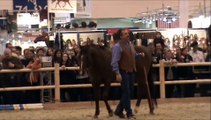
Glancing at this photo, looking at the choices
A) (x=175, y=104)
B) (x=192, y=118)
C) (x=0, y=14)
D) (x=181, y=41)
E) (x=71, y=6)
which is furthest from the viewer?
(x=0, y=14)

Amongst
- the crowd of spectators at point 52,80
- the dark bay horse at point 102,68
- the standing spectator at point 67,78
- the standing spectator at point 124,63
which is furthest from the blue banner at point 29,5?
the standing spectator at point 124,63

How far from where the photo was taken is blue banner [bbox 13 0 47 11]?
16.1 m

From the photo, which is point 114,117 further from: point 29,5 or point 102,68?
point 29,5

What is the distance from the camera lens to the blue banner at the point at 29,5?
16.1 m

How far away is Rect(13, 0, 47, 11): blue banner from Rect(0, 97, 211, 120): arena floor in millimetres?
5579

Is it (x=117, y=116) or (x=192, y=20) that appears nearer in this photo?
(x=117, y=116)

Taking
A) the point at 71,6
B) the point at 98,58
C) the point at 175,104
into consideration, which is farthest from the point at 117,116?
the point at 71,6

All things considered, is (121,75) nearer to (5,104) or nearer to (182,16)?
(5,104)

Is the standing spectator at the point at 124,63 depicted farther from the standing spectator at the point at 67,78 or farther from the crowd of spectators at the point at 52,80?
the standing spectator at the point at 67,78

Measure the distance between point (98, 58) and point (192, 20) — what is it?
8.81m

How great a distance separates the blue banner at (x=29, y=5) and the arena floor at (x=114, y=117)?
558cm

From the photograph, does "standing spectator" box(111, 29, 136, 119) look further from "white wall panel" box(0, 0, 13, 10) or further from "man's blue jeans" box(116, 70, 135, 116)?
"white wall panel" box(0, 0, 13, 10)

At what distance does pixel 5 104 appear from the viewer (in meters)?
11.6

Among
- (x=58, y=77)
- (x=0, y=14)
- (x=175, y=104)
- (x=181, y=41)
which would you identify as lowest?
(x=175, y=104)
